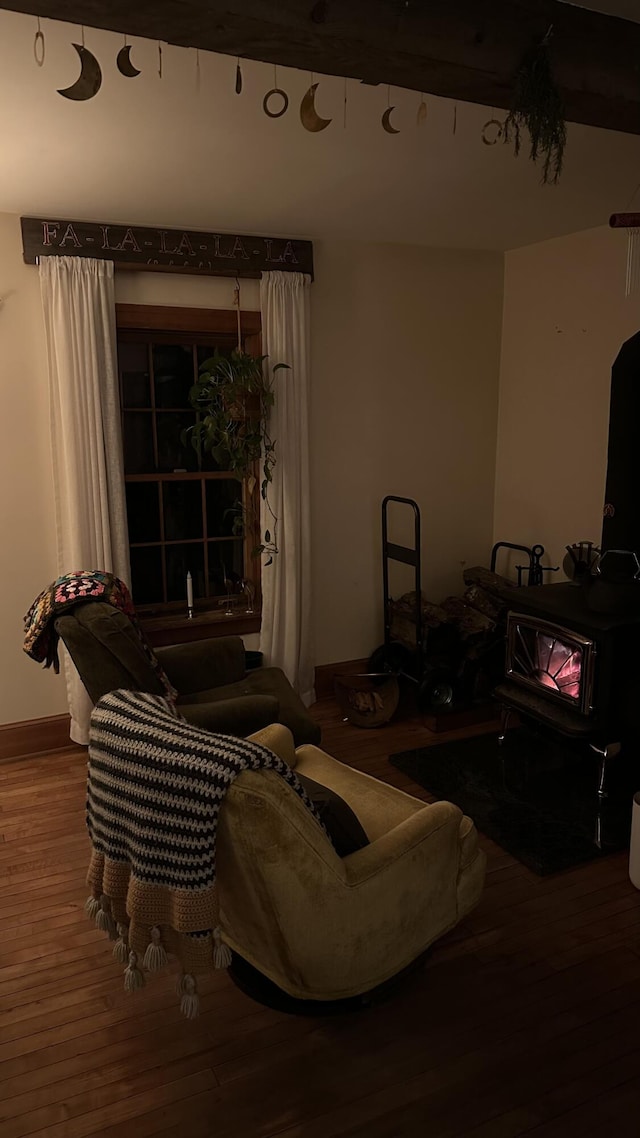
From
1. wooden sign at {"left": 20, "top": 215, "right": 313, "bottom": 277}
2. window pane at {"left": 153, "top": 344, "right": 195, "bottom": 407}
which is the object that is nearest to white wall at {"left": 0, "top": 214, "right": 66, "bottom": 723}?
wooden sign at {"left": 20, "top": 215, "right": 313, "bottom": 277}

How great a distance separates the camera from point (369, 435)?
185 inches

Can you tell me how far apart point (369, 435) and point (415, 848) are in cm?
297

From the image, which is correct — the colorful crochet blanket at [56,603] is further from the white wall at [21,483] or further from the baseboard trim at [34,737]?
the baseboard trim at [34,737]

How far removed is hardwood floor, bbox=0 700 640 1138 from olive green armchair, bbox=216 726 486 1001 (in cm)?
21

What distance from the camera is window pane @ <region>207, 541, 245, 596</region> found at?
459cm

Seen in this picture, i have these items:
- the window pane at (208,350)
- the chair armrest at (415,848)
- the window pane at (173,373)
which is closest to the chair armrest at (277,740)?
the chair armrest at (415,848)

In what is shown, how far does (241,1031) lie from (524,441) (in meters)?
3.70

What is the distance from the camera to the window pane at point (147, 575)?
4.41 meters

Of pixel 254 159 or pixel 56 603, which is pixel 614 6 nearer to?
pixel 254 159


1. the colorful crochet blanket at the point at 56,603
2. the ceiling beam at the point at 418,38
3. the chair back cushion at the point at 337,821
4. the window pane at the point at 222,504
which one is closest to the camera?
the ceiling beam at the point at 418,38

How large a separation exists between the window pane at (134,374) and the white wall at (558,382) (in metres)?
2.28

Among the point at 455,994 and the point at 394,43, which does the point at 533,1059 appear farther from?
the point at 394,43

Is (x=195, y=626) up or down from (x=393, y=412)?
down

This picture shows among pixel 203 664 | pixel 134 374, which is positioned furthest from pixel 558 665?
pixel 134 374
